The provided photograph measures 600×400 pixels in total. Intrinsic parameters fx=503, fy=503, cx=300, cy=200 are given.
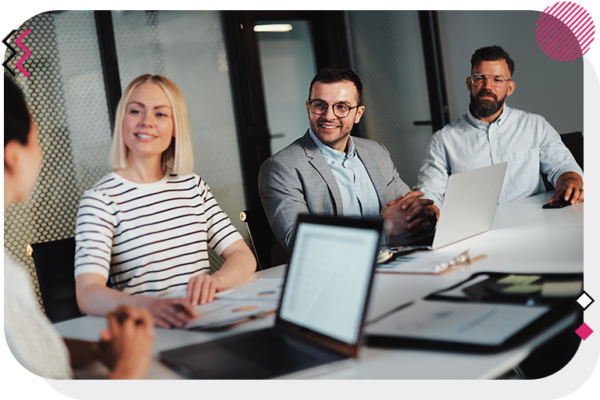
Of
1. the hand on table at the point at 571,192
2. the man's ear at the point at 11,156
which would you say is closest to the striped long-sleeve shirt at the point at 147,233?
the man's ear at the point at 11,156

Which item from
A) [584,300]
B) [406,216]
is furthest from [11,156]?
[406,216]

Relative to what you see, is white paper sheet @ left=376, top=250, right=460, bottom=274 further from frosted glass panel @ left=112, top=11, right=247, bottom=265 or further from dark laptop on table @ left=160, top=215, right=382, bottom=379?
frosted glass panel @ left=112, top=11, right=247, bottom=265

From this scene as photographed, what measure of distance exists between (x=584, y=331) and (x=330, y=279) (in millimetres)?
450

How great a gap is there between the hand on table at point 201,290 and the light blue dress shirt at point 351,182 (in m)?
0.78

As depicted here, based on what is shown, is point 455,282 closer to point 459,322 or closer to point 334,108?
point 459,322

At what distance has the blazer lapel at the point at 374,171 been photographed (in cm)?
178

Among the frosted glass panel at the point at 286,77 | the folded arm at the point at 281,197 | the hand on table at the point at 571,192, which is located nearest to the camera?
the folded arm at the point at 281,197

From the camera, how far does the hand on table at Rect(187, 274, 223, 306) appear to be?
Answer: 1.01 metres

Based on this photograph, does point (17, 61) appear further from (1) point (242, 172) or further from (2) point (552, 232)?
(1) point (242, 172)

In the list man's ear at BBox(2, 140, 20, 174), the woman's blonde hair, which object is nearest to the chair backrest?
the woman's blonde hair

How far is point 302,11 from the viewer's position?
3.24 meters

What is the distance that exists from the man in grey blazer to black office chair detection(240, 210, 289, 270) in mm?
34

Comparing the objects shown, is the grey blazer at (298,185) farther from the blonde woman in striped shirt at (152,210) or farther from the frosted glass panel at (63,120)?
the frosted glass panel at (63,120)

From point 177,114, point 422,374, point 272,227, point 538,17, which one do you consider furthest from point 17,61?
point 538,17
